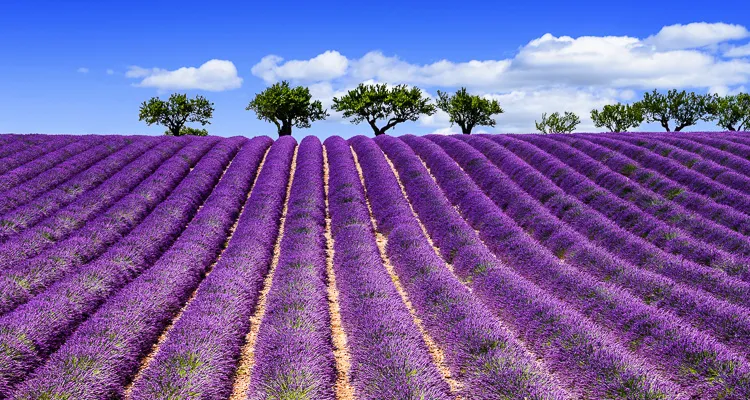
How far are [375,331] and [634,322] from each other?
141 inches

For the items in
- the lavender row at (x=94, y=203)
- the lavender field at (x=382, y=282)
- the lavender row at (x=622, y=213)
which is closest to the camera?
the lavender field at (x=382, y=282)

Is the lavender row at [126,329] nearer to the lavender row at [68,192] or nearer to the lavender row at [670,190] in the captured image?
the lavender row at [68,192]

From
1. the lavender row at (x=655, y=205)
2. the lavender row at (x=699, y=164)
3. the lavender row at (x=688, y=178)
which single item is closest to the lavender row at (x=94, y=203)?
the lavender row at (x=655, y=205)

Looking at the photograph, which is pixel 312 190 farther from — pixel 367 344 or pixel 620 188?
pixel 367 344

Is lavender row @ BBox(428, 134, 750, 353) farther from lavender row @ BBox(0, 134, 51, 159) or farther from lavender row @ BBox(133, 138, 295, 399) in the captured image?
lavender row @ BBox(0, 134, 51, 159)

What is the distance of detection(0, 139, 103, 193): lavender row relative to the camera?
1521 cm

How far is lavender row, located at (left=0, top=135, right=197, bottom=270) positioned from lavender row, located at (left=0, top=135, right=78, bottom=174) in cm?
367

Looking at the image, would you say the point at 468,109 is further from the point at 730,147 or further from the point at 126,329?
the point at 126,329

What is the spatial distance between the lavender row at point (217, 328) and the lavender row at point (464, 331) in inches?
106

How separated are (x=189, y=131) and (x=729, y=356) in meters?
60.5

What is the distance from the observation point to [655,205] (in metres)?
13.0

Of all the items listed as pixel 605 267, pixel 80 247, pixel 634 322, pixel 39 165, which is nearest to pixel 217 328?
pixel 80 247

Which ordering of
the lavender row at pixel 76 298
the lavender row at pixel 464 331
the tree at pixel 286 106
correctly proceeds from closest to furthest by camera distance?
the lavender row at pixel 464 331
the lavender row at pixel 76 298
the tree at pixel 286 106

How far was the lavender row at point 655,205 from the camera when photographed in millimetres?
10446
